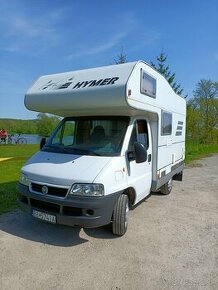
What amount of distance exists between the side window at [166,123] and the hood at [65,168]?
246 cm

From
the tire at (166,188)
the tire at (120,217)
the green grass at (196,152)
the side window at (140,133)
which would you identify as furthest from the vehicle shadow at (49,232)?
the green grass at (196,152)

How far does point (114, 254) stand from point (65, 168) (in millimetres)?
1547

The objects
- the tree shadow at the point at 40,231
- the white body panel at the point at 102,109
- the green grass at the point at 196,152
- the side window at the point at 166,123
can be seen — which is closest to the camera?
the white body panel at the point at 102,109

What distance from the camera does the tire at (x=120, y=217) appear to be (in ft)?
17.0

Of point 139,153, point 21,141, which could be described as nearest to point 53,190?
point 139,153

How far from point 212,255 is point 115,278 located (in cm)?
172

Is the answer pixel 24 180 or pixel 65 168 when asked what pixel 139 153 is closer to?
pixel 65 168

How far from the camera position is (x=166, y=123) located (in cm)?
757

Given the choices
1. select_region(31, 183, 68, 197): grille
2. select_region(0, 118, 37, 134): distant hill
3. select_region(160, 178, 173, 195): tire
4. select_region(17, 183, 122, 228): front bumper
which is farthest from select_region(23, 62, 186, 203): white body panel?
select_region(0, 118, 37, 134): distant hill

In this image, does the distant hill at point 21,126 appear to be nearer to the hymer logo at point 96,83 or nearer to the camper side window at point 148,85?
the camper side window at point 148,85

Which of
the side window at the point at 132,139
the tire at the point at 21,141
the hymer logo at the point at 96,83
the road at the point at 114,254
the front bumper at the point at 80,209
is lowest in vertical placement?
the road at the point at 114,254

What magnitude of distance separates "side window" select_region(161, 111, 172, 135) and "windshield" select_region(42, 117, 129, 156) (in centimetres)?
167

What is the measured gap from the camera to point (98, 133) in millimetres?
5824

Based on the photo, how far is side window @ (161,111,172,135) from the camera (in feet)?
23.6
